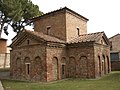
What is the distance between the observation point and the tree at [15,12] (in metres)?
34.9

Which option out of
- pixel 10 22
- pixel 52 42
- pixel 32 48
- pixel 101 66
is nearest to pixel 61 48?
pixel 52 42

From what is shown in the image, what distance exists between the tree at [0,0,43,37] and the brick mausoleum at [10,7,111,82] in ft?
38.7

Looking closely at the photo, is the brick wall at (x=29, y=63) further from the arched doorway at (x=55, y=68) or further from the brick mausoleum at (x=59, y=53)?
the arched doorway at (x=55, y=68)

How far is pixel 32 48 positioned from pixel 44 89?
24.5ft

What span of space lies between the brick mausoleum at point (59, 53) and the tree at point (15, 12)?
11.8 m

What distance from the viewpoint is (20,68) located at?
22.8m

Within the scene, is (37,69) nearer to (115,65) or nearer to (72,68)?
(72,68)

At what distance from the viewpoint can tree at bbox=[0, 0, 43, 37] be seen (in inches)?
1375

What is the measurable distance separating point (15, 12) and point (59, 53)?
17.2 meters

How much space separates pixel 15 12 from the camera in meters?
35.2

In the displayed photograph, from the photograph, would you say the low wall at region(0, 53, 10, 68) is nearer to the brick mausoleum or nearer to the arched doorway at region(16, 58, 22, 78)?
the brick mausoleum

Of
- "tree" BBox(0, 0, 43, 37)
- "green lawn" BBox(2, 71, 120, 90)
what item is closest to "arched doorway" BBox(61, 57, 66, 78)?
"green lawn" BBox(2, 71, 120, 90)

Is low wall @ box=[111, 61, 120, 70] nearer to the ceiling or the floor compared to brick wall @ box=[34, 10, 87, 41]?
nearer to the floor

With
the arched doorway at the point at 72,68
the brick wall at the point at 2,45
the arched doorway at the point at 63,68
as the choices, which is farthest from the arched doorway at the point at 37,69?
the brick wall at the point at 2,45
